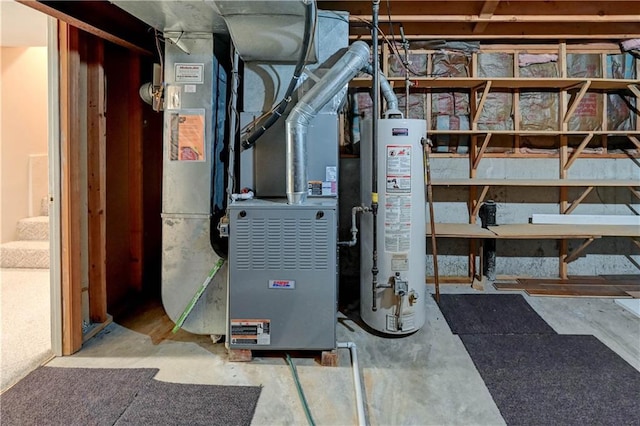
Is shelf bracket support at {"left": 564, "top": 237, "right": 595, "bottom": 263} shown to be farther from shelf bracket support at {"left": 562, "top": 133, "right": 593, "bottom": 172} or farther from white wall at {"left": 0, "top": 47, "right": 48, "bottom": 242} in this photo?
white wall at {"left": 0, "top": 47, "right": 48, "bottom": 242}

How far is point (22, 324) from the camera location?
263 centimetres

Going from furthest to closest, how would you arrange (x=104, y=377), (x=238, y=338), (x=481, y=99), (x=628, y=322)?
(x=481, y=99) < (x=628, y=322) < (x=238, y=338) < (x=104, y=377)

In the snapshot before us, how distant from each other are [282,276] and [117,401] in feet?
3.32

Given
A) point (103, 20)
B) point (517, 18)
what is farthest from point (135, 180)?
point (517, 18)

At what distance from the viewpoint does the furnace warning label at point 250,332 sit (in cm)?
220

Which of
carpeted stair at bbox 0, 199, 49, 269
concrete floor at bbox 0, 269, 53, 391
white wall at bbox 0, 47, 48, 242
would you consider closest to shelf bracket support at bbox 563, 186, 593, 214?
concrete floor at bbox 0, 269, 53, 391

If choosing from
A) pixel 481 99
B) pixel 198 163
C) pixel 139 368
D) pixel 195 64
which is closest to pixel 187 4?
pixel 195 64

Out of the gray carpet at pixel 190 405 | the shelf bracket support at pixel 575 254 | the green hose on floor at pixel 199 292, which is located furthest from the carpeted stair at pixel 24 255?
Result: the shelf bracket support at pixel 575 254

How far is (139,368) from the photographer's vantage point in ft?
7.00

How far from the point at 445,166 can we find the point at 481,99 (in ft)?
2.14

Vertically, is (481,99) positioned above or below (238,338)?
above

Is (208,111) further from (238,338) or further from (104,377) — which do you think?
(104,377)

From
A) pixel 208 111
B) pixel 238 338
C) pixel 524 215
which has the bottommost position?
pixel 238 338

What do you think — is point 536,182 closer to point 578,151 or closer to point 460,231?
point 578,151
